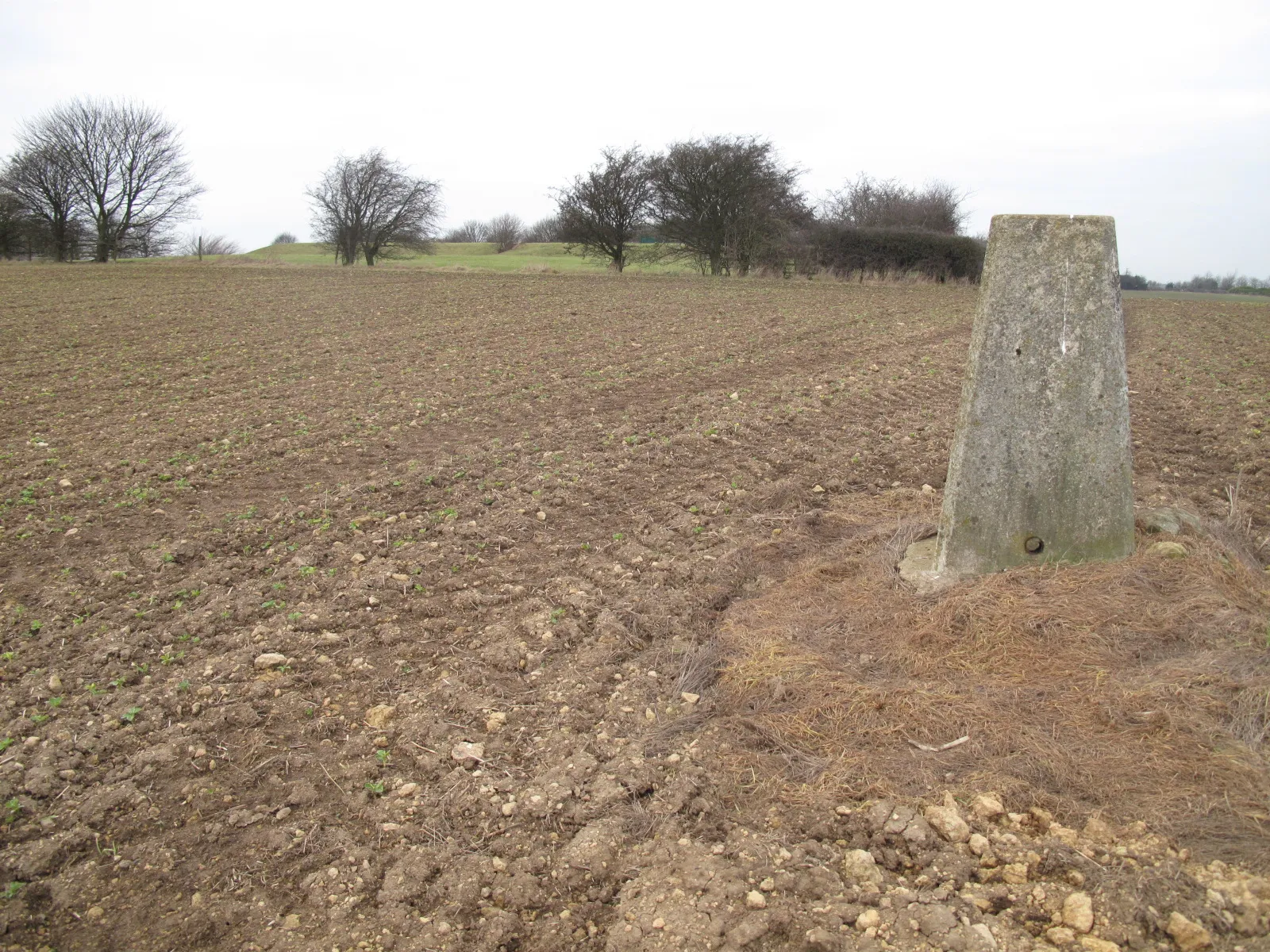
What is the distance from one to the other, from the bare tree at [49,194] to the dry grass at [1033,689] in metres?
50.0

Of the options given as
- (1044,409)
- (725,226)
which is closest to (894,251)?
(725,226)

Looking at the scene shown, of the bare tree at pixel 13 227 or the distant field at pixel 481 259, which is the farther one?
the bare tree at pixel 13 227

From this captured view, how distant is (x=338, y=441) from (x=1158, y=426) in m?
7.96

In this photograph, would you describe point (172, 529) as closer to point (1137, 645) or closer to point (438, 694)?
point (438, 694)

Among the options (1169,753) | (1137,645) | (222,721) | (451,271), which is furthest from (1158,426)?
(451,271)

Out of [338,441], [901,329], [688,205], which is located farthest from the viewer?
[688,205]

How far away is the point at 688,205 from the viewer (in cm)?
3628

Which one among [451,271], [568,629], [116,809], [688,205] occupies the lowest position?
Result: [116,809]

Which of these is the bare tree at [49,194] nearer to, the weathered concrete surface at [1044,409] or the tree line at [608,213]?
the tree line at [608,213]

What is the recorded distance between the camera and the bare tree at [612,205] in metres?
37.2

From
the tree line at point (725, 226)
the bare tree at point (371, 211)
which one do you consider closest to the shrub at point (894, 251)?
the tree line at point (725, 226)

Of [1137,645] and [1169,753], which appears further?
[1137,645]

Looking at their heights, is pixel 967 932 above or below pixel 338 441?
below

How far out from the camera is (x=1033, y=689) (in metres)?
3.37
